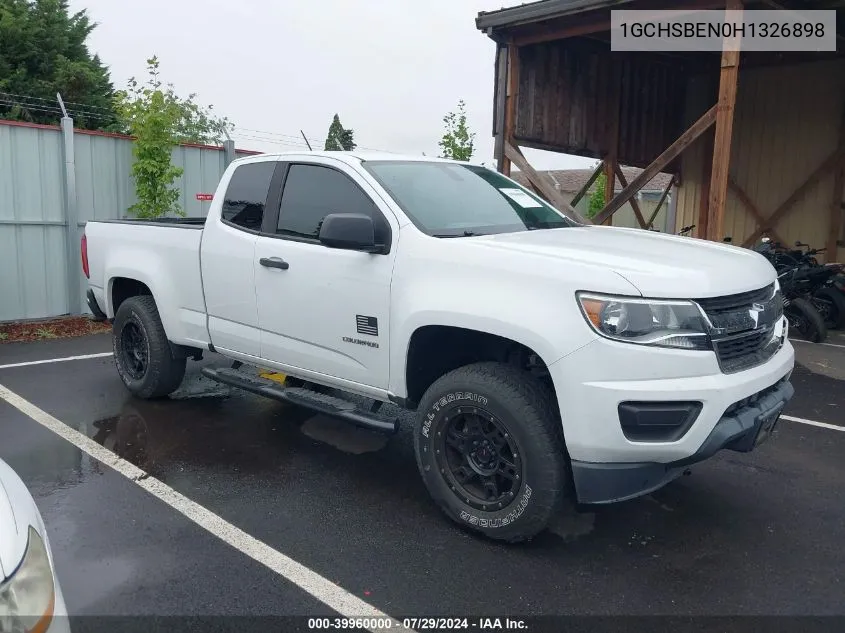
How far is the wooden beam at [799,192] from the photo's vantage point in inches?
480

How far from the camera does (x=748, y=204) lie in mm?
13328

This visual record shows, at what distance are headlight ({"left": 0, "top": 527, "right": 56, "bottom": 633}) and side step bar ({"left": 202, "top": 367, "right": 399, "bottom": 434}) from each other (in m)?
2.29

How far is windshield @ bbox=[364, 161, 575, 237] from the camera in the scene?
4.15 meters

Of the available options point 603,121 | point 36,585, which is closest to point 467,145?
point 603,121

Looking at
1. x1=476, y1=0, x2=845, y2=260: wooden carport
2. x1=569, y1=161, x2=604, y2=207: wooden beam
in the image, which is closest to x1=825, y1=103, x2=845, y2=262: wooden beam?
x1=476, y1=0, x2=845, y2=260: wooden carport

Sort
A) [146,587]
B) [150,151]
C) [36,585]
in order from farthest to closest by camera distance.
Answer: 1. [150,151]
2. [146,587]
3. [36,585]

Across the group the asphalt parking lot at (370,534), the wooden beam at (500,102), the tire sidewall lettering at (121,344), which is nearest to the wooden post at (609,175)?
the wooden beam at (500,102)

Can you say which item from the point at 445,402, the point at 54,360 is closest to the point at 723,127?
the point at 445,402

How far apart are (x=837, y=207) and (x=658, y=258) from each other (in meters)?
10.6

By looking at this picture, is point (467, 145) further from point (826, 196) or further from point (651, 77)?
point (826, 196)

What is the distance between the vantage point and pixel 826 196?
40.7 feet

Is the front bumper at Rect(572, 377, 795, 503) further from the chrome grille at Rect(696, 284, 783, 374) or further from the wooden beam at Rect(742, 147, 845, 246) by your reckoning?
the wooden beam at Rect(742, 147, 845, 246)

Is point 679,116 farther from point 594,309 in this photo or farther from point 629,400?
point 629,400

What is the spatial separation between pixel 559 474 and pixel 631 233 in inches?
66.8
